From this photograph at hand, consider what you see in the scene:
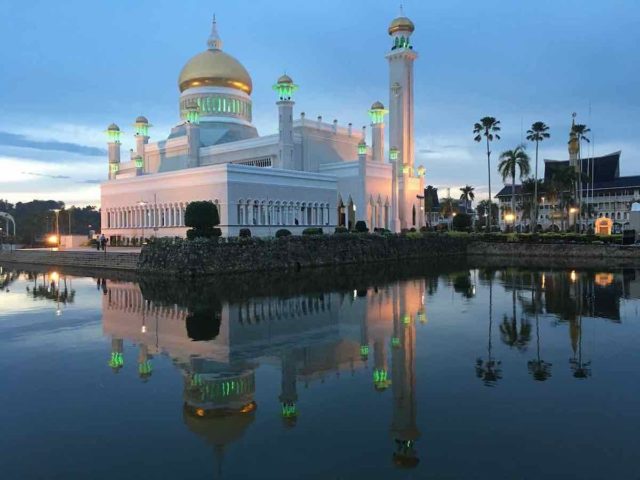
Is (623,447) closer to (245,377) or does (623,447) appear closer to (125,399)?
(245,377)

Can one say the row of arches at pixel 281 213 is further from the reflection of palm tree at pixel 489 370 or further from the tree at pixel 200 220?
the reflection of palm tree at pixel 489 370

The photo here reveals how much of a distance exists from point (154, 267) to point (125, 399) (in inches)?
840

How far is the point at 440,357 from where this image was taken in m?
10.5

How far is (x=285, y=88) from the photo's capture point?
4103 cm

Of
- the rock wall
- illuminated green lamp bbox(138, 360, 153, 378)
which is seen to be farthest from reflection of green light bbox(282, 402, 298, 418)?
the rock wall

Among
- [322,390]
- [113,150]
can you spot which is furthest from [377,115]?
[322,390]

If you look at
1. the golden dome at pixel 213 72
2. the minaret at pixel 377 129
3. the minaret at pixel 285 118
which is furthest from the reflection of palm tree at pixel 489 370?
the golden dome at pixel 213 72

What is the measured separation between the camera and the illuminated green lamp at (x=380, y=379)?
8.74 meters

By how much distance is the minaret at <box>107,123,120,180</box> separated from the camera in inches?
2007

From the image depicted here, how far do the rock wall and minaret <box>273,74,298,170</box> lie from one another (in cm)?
972

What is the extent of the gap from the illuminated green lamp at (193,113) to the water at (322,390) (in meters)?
28.1

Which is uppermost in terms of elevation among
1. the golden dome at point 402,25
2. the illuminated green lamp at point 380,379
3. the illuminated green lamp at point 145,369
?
the golden dome at point 402,25

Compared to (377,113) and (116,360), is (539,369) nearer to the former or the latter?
(116,360)

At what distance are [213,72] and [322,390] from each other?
42042mm
